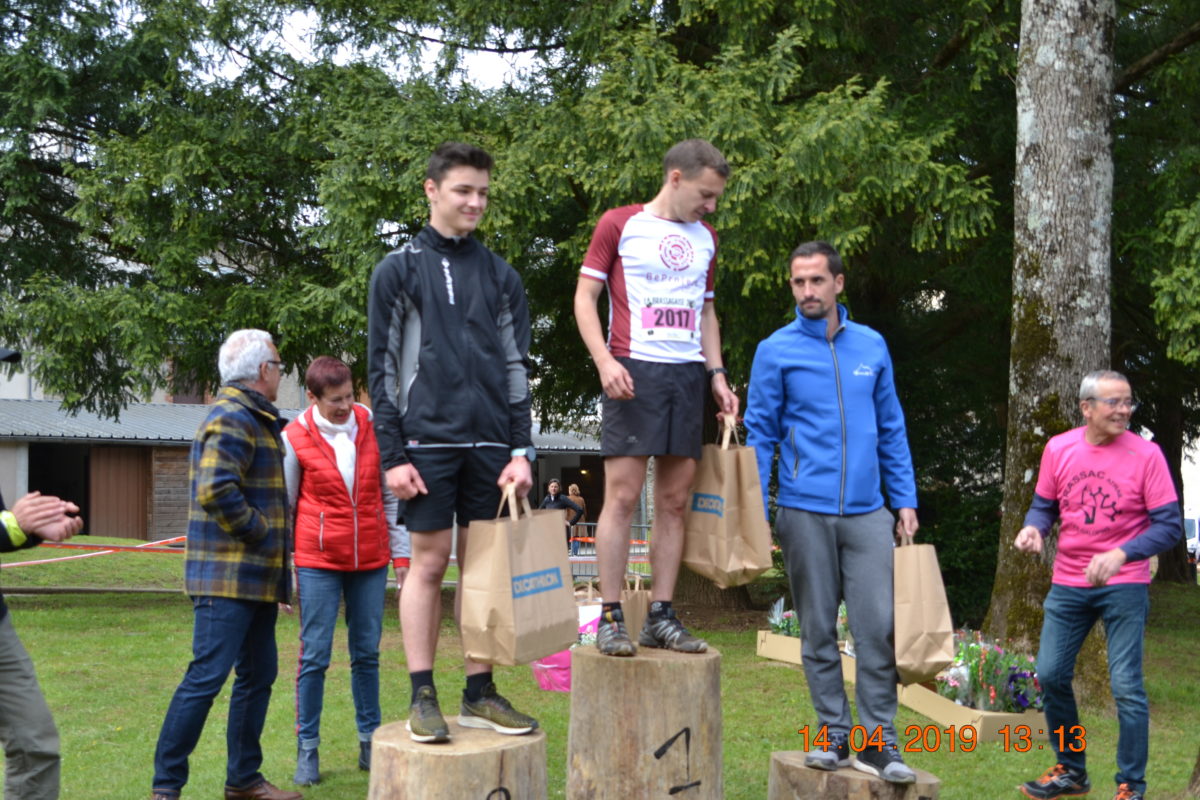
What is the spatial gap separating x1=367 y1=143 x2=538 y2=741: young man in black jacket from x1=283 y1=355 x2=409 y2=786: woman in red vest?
76.9 inches

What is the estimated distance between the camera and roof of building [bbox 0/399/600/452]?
33.6 m

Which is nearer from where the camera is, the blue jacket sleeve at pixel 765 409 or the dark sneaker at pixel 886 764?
the dark sneaker at pixel 886 764

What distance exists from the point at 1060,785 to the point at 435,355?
166 inches

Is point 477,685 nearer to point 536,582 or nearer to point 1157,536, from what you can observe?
point 536,582

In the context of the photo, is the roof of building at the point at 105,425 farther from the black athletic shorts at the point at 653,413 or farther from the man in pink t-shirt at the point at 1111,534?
the black athletic shorts at the point at 653,413

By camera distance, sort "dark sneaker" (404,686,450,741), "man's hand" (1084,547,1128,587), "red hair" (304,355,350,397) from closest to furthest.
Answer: "dark sneaker" (404,686,450,741), "man's hand" (1084,547,1128,587), "red hair" (304,355,350,397)

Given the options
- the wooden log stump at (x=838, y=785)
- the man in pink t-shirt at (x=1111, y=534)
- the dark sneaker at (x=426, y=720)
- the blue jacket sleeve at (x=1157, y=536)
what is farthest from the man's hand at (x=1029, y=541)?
the dark sneaker at (x=426, y=720)

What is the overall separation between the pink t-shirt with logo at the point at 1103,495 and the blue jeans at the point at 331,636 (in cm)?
349

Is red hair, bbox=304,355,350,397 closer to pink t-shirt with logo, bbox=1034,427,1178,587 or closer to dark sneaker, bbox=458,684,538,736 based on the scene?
dark sneaker, bbox=458,684,538,736

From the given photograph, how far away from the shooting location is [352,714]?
8883 millimetres

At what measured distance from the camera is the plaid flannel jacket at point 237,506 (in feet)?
18.4

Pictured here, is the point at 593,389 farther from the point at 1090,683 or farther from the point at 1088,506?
the point at 1088,506

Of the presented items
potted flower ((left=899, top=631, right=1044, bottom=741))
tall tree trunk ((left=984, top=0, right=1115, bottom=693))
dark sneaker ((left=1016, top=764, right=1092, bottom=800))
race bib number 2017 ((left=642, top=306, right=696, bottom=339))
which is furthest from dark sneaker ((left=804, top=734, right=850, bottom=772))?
tall tree trunk ((left=984, top=0, right=1115, bottom=693))
